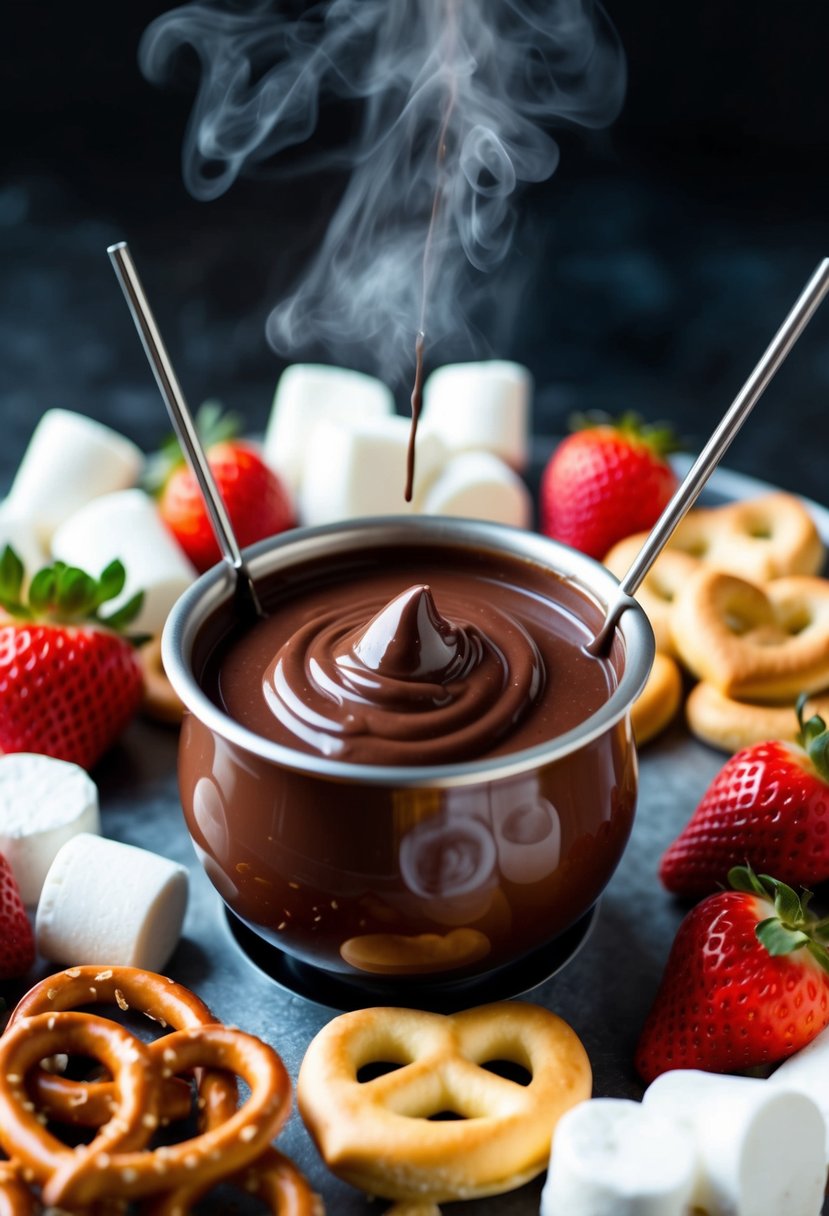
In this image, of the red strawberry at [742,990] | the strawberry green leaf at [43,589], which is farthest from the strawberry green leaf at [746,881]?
the strawberry green leaf at [43,589]

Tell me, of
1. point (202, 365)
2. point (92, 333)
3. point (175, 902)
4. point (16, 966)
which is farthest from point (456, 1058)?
point (92, 333)

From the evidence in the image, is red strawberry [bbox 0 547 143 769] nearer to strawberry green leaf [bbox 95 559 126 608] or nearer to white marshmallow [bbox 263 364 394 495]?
strawberry green leaf [bbox 95 559 126 608]

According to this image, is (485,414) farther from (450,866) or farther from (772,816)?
(450,866)

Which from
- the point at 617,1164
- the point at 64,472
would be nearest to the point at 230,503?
the point at 64,472

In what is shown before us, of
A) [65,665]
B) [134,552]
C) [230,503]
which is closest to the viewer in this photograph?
[65,665]

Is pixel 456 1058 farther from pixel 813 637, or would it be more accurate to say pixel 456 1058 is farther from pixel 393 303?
pixel 393 303

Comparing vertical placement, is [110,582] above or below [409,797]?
below
